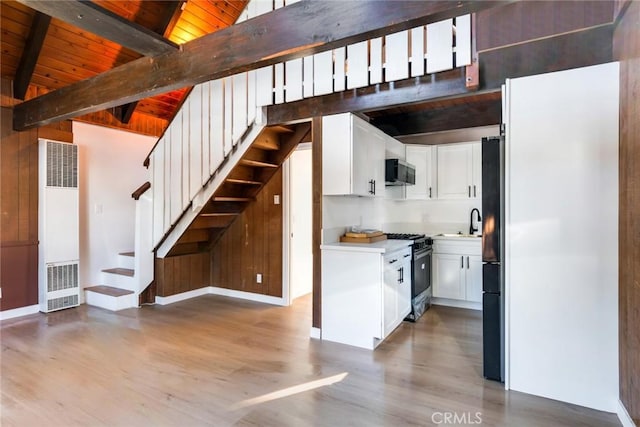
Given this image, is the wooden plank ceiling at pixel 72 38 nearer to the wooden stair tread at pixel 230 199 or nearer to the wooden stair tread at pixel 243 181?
the wooden stair tread at pixel 243 181

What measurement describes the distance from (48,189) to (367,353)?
13.8 feet

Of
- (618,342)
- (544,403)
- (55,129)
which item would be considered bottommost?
(544,403)

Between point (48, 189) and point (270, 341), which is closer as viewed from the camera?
point (270, 341)

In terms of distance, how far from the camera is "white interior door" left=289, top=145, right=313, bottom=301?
4715mm

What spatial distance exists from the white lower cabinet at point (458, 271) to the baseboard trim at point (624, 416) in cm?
220

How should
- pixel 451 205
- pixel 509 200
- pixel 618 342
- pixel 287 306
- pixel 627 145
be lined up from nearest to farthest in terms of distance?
pixel 627 145
pixel 618 342
pixel 509 200
pixel 287 306
pixel 451 205

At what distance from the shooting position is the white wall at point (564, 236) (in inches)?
84.1

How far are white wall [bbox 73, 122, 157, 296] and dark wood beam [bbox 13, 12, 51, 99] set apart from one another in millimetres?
654

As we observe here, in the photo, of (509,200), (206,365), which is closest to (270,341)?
(206,365)

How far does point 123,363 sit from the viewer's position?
2805 millimetres

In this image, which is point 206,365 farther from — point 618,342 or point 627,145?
point 627,145

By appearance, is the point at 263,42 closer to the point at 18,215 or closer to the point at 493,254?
the point at 493,254

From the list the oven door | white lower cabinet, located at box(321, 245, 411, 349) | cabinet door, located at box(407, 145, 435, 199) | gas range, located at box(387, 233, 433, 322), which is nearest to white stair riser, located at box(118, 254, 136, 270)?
white lower cabinet, located at box(321, 245, 411, 349)

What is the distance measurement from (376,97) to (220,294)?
3713 millimetres
